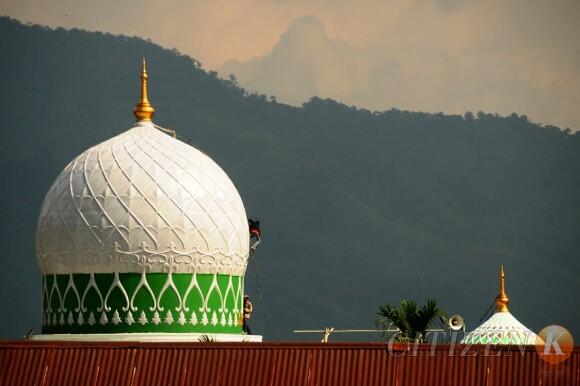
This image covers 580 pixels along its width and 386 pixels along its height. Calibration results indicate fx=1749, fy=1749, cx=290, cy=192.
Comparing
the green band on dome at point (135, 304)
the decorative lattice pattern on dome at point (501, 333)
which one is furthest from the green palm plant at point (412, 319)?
the decorative lattice pattern on dome at point (501, 333)

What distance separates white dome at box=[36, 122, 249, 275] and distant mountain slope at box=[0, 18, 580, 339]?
193 feet

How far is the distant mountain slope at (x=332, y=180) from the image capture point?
110m

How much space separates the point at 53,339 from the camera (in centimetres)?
4550

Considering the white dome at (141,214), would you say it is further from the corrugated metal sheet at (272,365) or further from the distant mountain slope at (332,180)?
the distant mountain slope at (332,180)

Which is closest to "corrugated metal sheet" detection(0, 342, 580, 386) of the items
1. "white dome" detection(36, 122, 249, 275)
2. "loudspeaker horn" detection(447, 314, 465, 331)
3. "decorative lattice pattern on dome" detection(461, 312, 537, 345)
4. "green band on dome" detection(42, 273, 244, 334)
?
"green band on dome" detection(42, 273, 244, 334)

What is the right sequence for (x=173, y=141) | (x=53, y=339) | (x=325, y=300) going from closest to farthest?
(x=53, y=339) < (x=173, y=141) < (x=325, y=300)

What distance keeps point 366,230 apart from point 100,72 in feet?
66.7

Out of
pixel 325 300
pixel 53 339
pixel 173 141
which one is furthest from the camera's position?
pixel 325 300

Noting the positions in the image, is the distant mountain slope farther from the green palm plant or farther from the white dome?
the white dome

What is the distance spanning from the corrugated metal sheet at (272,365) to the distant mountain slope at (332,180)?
68.4m

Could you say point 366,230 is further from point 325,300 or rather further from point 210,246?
point 210,246

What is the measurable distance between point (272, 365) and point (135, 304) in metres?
9.25

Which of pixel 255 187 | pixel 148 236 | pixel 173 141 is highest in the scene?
pixel 255 187

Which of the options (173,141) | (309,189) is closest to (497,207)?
(309,189)
